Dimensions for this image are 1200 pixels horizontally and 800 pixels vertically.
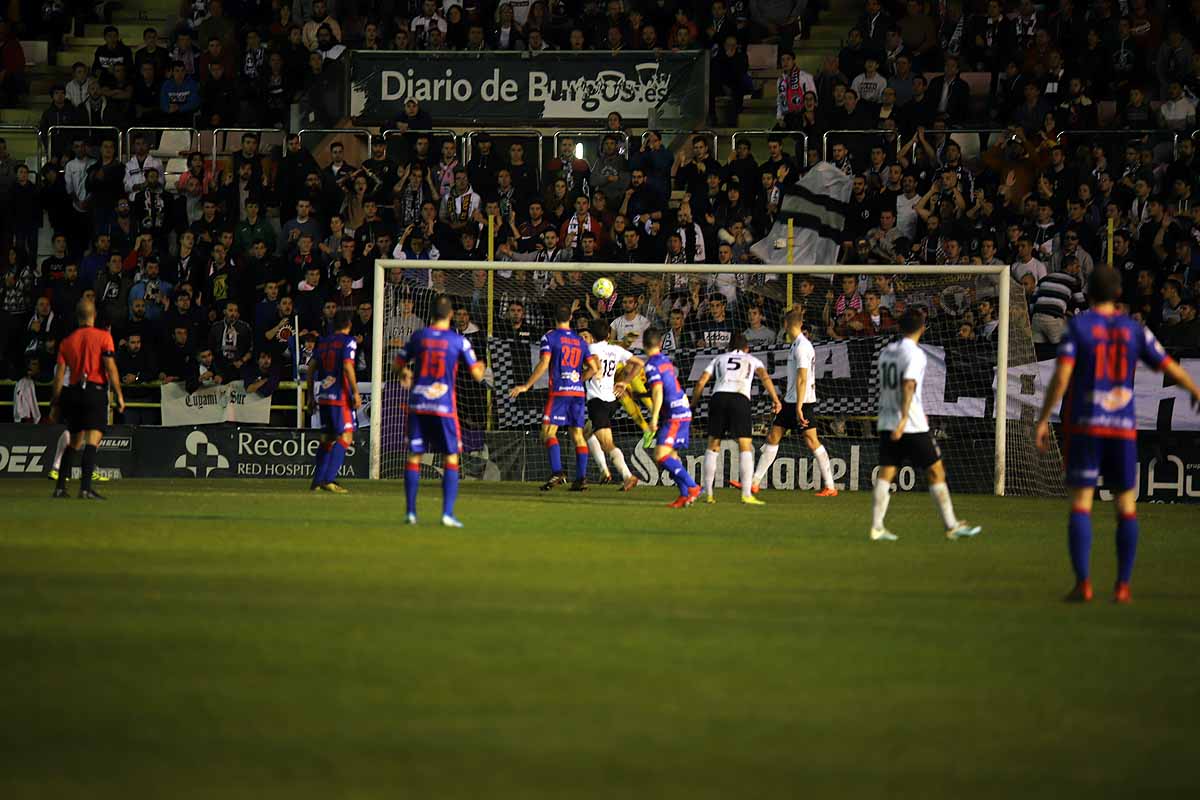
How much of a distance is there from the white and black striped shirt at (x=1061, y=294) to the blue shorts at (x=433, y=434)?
Result: 444 inches

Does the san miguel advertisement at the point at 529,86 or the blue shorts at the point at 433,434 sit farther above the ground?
the san miguel advertisement at the point at 529,86

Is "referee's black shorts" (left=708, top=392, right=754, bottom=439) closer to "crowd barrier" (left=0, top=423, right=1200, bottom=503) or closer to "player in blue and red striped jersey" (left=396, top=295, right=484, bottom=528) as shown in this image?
"crowd barrier" (left=0, top=423, right=1200, bottom=503)

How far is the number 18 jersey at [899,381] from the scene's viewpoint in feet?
47.8

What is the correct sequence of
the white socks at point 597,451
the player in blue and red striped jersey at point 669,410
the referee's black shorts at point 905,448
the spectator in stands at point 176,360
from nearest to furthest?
the referee's black shorts at point 905,448
the player in blue and red striped jersey at point 669,410
the white socks at point 597,451
the spectator in stands at point 176,360

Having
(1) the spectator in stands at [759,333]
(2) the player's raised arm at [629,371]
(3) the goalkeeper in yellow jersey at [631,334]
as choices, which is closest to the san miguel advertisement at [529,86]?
(3) the goalkeeper in yellow jersey at [631,334]

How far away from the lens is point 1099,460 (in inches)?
415

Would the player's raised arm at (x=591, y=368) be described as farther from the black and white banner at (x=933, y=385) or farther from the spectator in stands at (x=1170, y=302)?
the spectator in stands at (x=1170, y=302)

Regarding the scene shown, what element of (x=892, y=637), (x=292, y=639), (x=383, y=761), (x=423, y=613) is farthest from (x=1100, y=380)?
(x=383, y=761)

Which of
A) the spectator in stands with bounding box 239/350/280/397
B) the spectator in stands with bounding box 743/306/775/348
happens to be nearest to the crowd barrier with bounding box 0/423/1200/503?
the spectator in stands with bounding box 239/350/280/397

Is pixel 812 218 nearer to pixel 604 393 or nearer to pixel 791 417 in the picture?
pixel 791 417

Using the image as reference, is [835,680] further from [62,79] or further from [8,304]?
[62,79]

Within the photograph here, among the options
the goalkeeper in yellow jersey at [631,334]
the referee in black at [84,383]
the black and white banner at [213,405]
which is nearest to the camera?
the referee in black at [84,383]

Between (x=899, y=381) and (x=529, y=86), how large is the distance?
14.8 meters

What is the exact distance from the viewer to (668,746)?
6227mm
